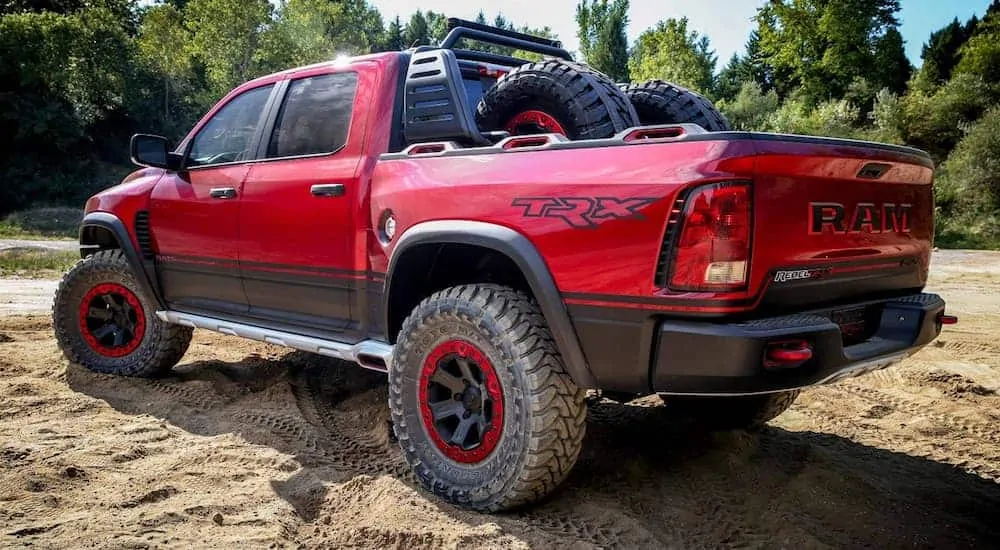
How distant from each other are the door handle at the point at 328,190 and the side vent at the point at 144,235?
1.67 meters

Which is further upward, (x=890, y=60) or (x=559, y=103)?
(x=890, y=60)

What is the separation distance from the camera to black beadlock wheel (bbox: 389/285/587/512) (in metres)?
2.61

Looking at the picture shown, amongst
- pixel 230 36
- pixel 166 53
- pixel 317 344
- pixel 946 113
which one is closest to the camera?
pixel 317 344

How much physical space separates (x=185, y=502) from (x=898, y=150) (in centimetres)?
314

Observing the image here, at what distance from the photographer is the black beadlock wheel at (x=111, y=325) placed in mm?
4594

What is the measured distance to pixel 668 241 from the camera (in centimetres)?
225

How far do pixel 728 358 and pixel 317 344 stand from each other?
2016 mm

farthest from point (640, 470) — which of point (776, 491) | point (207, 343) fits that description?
point (207, 343)

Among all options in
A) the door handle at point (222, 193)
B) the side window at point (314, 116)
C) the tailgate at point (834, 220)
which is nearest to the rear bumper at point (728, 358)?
the tailgate at point (834, 220)

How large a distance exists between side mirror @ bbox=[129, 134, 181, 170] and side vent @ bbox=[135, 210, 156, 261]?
1.30ft

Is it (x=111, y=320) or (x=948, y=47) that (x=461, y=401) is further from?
(x=948, y=47)

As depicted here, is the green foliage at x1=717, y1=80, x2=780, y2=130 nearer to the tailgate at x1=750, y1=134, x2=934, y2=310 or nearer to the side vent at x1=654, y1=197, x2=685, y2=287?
the tailgate at x1=750, y1=134, x2=934, y2=310

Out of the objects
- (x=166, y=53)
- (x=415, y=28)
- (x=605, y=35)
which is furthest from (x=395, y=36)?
(x=166, y=53)

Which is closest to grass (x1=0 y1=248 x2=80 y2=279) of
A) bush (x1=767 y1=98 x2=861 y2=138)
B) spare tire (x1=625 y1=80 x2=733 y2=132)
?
spare tire (x1=625 y1=80 x2=733 y2=132)
